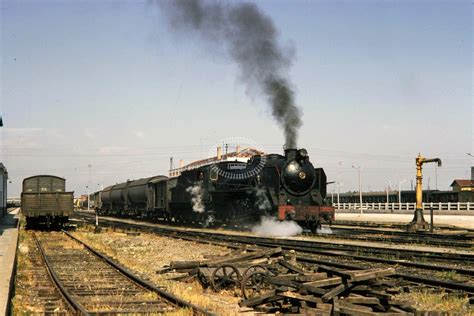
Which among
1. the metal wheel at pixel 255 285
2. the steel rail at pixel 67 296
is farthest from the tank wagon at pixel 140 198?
the metal wheel at pixel 255 285

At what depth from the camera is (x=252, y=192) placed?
88.2ft

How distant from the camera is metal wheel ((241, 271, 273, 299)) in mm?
10508

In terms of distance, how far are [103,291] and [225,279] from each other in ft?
7.70

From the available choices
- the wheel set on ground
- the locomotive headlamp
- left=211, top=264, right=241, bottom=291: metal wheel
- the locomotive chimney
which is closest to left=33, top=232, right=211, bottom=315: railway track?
left=211, top=264, right=241, bottom=291: metal wheel

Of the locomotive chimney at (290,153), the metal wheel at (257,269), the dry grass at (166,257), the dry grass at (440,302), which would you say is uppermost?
the locomotive chimney at (290,153)

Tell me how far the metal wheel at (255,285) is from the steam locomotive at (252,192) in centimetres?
1394

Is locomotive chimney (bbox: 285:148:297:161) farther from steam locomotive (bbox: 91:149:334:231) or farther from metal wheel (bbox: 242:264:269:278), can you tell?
A: metal wheel (bbox: 242:264:269:278)

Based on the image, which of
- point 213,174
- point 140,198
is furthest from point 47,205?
point 140,198

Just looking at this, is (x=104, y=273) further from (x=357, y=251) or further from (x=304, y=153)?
(x=304, y=153)

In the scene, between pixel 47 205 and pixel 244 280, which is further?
pixel 47 205

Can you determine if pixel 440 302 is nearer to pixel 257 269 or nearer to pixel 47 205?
pixel 257 269

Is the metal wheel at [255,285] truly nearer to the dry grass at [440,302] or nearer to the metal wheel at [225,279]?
the metal wheel at [225,279]

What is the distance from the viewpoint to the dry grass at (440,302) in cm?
910

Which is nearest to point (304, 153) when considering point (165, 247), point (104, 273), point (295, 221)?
point (295, 221)
